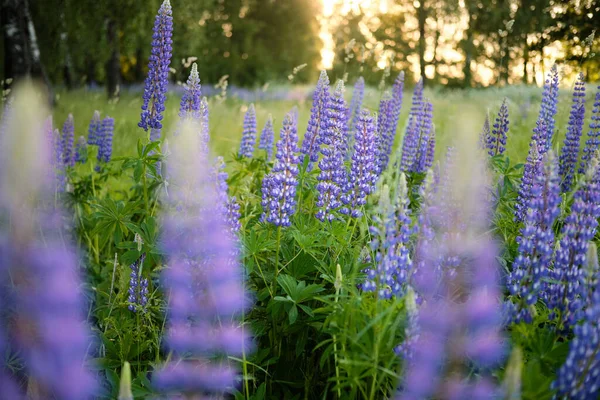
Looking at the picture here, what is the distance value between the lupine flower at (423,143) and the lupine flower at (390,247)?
6.83ft

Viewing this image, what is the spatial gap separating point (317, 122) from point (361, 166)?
0.70 metres

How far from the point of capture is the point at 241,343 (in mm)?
1927

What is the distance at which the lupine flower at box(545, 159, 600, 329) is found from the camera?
6.33 ft

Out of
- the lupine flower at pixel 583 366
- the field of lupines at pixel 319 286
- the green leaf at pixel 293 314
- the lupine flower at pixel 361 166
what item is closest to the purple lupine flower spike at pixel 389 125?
the field of lupines at pixel 319 286

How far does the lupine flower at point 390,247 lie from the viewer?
1752mm

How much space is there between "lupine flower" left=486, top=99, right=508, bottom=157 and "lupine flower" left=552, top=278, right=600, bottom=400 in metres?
2.19

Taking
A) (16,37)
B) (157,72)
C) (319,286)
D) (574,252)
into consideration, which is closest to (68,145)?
(157,72)

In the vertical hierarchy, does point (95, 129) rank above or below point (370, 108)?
below

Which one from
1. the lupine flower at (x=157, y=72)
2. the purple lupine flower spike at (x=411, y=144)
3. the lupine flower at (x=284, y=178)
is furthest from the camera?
the purple lupine flower spike at (x=411, y=144)

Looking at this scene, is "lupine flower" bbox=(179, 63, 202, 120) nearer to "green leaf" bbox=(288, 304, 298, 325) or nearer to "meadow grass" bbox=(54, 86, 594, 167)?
"meadow grass" bbox=(54, 86, 594, 167)

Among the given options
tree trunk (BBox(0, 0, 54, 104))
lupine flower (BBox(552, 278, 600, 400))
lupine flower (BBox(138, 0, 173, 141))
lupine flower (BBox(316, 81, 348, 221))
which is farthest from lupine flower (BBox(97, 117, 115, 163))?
tree trunk (BBox(0, 0, 54, 104))

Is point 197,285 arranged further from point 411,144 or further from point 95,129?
point 95,129

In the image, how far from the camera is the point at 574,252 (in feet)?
6.47

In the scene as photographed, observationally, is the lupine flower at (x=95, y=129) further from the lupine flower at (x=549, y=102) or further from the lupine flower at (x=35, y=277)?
the lupine flower at (x=35, y=277)
